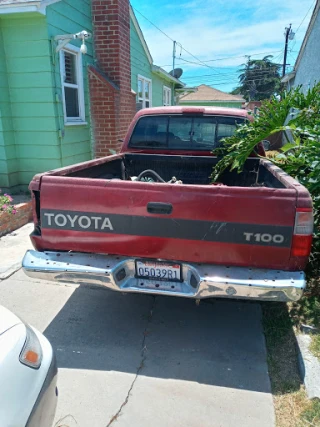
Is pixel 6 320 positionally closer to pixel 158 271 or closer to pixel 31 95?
pixel 158 271

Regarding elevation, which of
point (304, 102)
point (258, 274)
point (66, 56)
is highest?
point (66, 56)

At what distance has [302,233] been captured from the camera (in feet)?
7.55

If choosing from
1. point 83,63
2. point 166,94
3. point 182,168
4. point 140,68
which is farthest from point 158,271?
point 166,94

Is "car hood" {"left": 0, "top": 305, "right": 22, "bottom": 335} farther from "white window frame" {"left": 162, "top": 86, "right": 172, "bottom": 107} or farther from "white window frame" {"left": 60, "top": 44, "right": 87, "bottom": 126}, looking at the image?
"white window frame" {"left": 162, "top": 86, "right": 172, "bottom": 107}

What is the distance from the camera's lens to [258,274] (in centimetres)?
240

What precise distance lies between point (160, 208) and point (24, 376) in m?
1.38

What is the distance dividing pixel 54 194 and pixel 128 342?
140 centimetres

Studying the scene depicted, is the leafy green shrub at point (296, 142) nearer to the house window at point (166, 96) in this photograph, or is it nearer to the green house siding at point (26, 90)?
the green house siding at point (26, 90)

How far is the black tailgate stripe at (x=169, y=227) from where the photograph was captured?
7.70ft

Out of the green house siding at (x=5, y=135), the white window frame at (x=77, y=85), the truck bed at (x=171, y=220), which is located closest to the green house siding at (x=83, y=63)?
the white window frame at (x=77, y=85)

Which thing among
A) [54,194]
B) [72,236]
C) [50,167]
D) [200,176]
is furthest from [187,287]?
[50,167]

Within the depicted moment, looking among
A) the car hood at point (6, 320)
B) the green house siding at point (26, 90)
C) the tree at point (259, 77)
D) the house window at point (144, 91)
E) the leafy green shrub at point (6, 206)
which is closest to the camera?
the car hood at point (6, 320)

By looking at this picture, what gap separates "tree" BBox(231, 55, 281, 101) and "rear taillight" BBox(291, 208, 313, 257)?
56.1 m

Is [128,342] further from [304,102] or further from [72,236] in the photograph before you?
[304,102]
